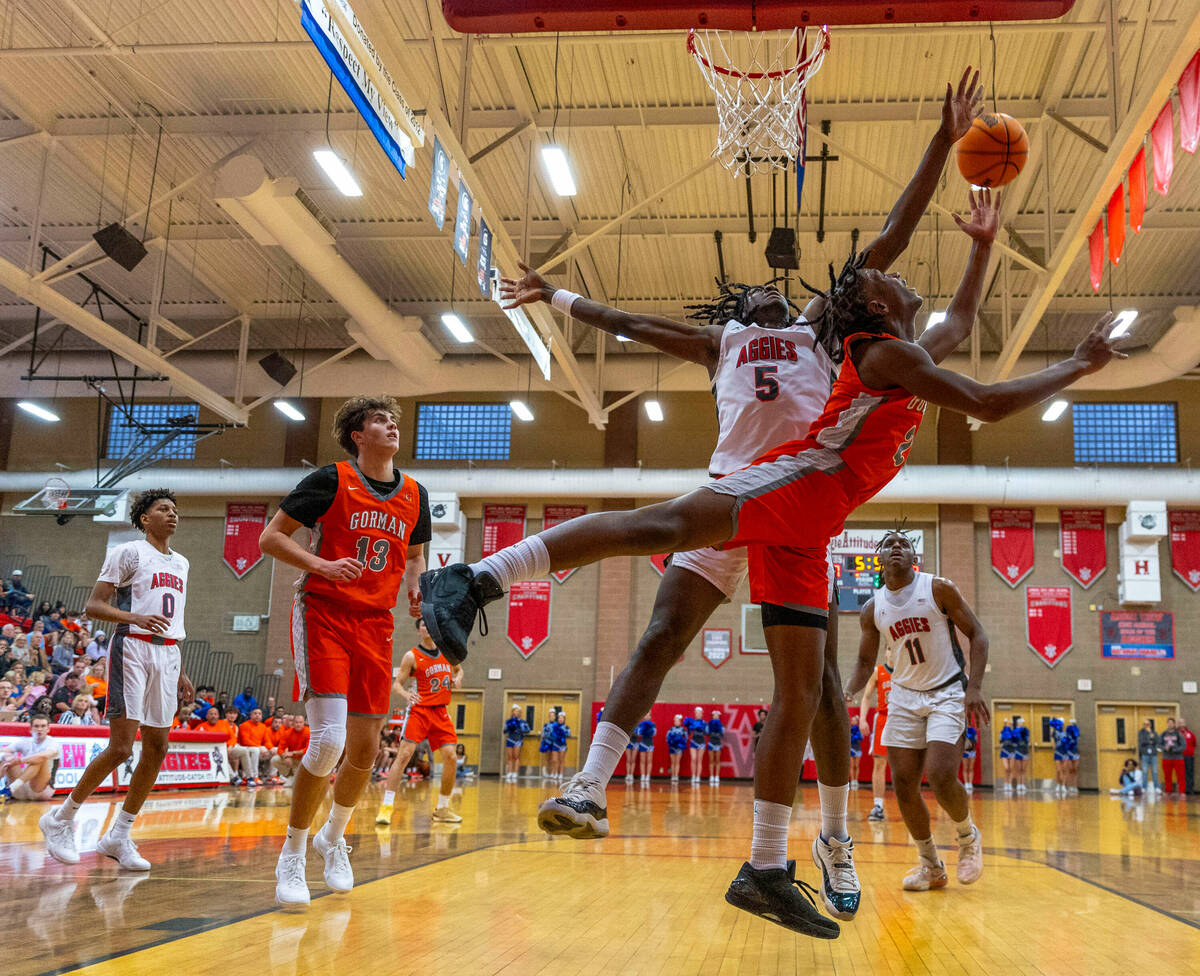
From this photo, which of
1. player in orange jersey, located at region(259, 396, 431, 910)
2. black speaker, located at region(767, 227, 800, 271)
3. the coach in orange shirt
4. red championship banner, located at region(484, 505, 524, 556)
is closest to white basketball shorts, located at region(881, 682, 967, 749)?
player in orange jersey, located at region(259, 396, 431, 910)

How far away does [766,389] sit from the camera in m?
4.02

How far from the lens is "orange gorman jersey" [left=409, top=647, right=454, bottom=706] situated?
9680mm

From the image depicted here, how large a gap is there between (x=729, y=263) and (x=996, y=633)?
9.34 m

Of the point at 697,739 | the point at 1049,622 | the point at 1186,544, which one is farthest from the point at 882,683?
the point at 1186,544

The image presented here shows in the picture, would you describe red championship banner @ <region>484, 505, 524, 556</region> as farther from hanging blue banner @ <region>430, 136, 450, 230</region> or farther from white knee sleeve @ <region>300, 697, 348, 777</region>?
white knee sleeve @ <region>300, 697, 348, 777</region>

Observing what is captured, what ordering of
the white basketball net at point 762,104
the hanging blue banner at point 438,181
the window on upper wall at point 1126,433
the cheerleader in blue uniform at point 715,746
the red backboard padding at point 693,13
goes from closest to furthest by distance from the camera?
the red backboard padding at point 693,13 < the white basketball net at point 762,104 < the hanging blue banner at point 438,181 < the cheerleader in blue uniform at point 715,746 < the window on upper wall at point 1126,433

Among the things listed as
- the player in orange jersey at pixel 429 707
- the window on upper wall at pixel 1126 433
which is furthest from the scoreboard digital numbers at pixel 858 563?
the player in orange jersey at pixel 429 707

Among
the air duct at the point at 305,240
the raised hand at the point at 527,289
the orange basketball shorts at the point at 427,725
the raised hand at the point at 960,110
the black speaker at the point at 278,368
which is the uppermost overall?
the air duct at the point at 305,240

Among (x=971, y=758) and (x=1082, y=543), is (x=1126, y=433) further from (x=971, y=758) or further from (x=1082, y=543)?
(x=971, y=758)

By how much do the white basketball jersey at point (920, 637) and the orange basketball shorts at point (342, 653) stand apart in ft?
10.2

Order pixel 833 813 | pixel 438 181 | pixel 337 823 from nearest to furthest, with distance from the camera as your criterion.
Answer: pixel 833 813, pixel 337 823, pixel 438 181

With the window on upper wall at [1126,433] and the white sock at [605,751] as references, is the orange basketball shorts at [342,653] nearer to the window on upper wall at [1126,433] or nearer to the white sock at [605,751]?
the white sock at [605,751]

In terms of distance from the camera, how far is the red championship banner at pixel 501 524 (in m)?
23.1

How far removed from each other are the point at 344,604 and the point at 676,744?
17.1 meters
